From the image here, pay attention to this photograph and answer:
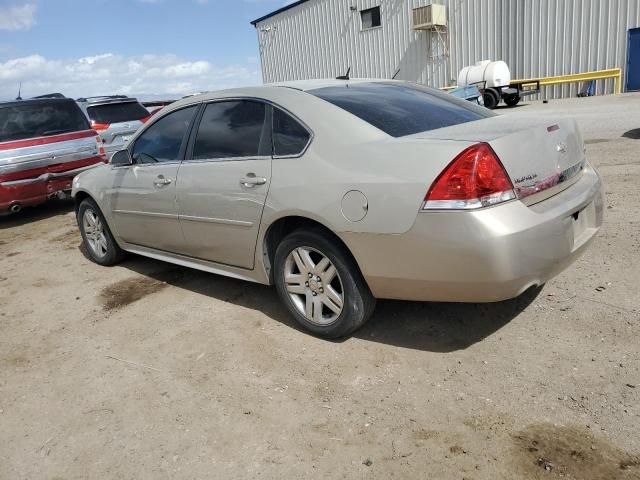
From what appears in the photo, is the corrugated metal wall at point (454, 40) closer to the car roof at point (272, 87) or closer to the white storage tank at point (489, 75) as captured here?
the white storage tank at point (489, 75)

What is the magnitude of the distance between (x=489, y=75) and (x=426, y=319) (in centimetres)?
1889

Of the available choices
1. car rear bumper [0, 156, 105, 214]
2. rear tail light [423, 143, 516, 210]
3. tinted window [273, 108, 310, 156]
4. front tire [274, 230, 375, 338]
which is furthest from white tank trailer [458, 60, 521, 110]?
rear tail light [423, 143, 516, 210]

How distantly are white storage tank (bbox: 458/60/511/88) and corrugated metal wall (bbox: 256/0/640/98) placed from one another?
213 cm

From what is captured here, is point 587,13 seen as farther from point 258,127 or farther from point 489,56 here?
point 258,127

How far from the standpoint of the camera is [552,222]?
2.77 meters

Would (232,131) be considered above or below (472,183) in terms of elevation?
above

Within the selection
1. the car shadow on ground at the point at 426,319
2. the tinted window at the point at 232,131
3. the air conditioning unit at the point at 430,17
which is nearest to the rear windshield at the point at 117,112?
the tinted window at the point at 232,131

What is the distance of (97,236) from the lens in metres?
5.48

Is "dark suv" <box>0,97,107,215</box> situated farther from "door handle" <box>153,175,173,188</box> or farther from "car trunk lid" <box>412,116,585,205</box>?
"car trunk lid" <box>412,116,585,205</box>

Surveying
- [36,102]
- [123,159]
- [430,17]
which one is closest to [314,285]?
[123,159]

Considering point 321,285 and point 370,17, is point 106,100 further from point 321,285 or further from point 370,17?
point 370,17

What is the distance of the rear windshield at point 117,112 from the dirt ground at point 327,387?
7.19 meters

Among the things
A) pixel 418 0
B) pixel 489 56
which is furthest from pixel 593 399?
pixel 418 0

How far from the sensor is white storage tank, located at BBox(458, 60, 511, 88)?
20.3 m
